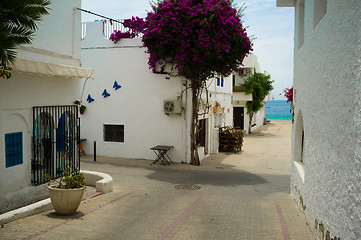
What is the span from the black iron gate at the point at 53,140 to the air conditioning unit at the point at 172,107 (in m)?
7.10

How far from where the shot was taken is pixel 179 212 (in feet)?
31.1

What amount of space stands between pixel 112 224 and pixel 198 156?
10.0m

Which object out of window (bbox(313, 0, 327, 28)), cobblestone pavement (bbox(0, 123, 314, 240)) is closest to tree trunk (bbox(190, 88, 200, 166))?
cobblestone pavement (bbox(0, 123, 314, 240))

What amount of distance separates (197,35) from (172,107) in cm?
396

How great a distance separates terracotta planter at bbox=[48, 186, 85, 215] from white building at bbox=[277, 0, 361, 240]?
5.47 meters

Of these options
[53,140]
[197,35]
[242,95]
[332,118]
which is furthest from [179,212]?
[242,95]

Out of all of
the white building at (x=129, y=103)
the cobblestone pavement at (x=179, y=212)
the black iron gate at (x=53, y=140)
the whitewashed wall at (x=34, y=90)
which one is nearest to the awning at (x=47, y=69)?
the whitewashed wall at (x=34, y=90)

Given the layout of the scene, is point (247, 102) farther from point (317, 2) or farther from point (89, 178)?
point (317, 2)

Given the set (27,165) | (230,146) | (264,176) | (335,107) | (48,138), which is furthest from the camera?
(230,146)

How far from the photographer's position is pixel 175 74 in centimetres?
1781

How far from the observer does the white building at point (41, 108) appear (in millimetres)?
8703

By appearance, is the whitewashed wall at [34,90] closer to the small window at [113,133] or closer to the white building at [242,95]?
the small window at [113,133]

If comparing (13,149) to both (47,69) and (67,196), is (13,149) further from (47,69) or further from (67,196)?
(47,69)

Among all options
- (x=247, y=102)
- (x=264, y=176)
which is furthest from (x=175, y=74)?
(x=247, y=102)
